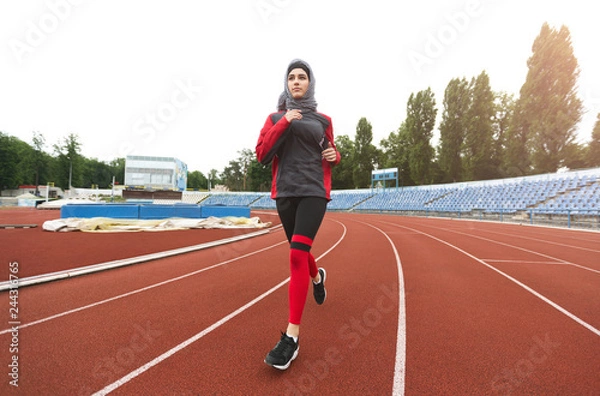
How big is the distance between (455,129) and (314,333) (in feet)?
122

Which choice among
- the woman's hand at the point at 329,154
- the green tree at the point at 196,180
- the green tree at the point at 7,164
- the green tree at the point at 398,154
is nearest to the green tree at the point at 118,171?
the green tree at the point at 196,180

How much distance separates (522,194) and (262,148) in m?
23.7

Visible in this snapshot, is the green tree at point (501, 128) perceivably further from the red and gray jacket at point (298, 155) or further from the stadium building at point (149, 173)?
the stadium building at point (149, 173)

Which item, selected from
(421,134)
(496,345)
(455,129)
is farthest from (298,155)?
(421,134)

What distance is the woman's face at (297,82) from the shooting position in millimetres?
2252

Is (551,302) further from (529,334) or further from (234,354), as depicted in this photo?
(234,354)

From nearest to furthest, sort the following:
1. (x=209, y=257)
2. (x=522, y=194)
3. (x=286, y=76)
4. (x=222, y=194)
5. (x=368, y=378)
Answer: (x=368, y=378), (x=286, y=76), (x=209, y=257), (x=522, y=194), (x=222, y=194)

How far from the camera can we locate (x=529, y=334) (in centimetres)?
243

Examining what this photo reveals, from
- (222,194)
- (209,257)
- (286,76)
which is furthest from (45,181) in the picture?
(286,76)

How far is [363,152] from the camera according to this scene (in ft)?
151

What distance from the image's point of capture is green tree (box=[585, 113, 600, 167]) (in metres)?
26.6

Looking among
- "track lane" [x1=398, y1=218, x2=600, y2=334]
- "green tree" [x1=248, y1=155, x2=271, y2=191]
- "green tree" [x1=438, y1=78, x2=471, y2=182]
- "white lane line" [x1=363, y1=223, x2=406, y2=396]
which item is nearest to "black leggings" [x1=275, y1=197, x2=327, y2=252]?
"white lane line" [x1=363, y1=223, x2=406, y2=396]

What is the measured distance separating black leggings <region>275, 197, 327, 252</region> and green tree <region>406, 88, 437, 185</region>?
1498 inches

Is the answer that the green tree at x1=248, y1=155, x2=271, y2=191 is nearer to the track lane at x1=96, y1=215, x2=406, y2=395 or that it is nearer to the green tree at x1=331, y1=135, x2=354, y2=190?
the green tree at x1=331, y1=135, x2=354, y2=190
